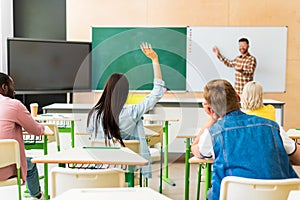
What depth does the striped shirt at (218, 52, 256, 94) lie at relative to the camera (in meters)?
6.83

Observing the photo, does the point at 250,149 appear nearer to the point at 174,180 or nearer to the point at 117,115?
the point at 117,115

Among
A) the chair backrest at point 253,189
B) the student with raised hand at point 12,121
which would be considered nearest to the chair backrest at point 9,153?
the student with raised hand at point 12,121

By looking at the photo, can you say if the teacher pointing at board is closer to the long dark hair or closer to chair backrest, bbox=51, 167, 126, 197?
the long dark hair

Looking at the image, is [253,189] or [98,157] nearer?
[253,189]

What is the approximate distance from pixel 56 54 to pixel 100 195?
16.3ft

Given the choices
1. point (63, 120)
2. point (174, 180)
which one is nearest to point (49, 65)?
point (63, 120)

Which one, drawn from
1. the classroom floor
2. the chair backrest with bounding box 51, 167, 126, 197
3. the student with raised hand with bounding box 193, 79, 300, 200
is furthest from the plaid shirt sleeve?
the chair backrest with bounding box 51, 167, 126, 197

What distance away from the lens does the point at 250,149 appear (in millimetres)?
2430

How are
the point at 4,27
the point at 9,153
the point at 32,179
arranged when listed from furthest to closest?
the point at 4,27 → the point at 32,179 → the point at 9,153

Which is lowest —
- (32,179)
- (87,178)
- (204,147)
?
(32,179)

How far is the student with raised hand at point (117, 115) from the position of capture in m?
3.37

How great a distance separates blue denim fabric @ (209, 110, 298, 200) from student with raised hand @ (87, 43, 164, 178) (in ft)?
3.15

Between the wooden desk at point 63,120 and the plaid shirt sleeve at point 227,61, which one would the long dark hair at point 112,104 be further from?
the plaid shirt sleeve at point 227,61

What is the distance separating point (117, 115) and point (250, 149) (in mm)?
1276
